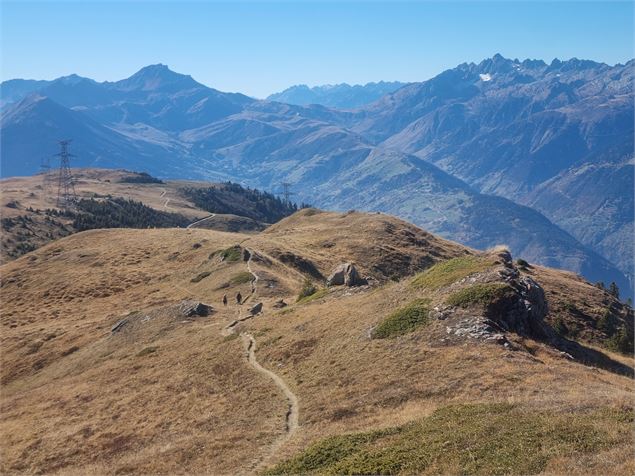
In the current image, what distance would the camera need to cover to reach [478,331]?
37.0m

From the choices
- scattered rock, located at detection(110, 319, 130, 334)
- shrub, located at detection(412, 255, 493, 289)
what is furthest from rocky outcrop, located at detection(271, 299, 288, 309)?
shrub, located at detection(412, 255, 493, 289)

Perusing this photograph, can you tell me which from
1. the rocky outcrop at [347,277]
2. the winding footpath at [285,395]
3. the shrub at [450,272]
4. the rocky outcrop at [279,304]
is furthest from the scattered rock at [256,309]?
the shrub at [450,272]

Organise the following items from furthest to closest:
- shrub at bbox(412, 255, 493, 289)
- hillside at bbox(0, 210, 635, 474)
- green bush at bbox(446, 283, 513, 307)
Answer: shrub at bbox(412, 255, 493, 289)
green bush at bbox(446, 283, 513, 307)
hillside at bbox(0, 210, 635, 474)

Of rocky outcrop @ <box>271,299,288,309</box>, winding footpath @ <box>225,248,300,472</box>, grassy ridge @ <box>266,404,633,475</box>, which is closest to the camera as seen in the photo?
grassy ridge @ <box>266,404,633,475</box>

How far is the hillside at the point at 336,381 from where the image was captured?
2388 cm

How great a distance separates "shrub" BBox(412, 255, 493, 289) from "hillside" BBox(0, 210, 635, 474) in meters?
0.25

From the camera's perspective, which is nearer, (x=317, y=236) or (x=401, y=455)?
(x=401, y=455)

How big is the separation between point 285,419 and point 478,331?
14373 millimetres

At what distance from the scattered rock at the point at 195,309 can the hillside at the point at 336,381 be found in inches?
15.8

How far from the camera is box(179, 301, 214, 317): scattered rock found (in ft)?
224

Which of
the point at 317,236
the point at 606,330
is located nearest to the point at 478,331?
the point at 606,330

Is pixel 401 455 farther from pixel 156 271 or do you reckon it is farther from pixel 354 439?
pixel 156 271

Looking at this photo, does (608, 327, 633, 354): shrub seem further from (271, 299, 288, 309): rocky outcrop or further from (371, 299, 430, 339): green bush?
(271, 299, 288, 309): rocky outcrop

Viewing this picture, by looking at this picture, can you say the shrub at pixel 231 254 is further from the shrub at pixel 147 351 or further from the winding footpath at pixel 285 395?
the shrub at pixel 147 351
